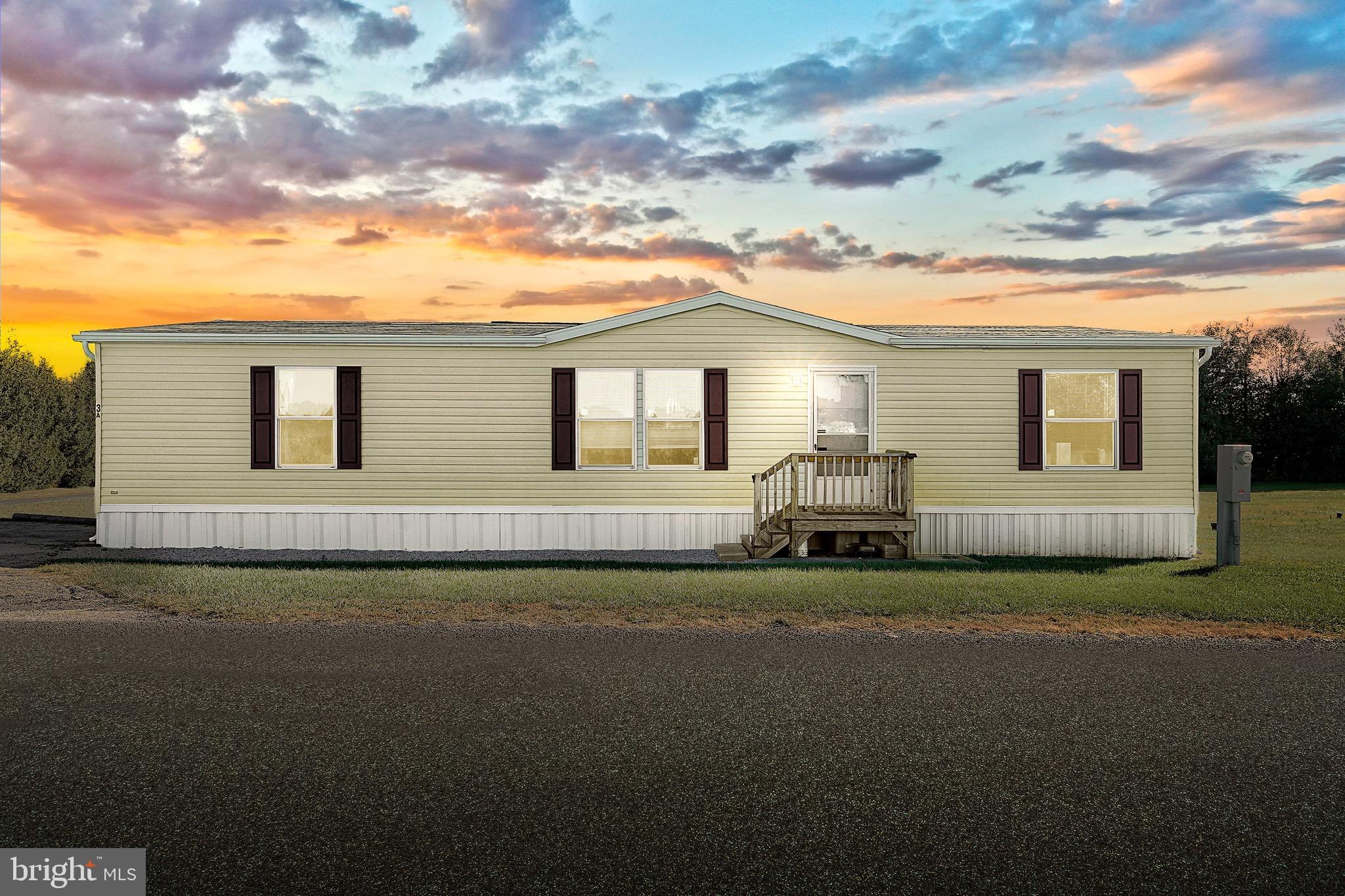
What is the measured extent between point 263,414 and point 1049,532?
39.5ft

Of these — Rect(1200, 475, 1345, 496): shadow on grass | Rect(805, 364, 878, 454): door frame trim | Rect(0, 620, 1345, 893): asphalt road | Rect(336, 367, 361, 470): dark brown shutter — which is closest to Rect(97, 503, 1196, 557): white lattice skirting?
Rect(336, 367, 361, 470): dark brown shutter

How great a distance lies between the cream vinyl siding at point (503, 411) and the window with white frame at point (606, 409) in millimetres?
250

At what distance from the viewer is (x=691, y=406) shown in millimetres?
14086

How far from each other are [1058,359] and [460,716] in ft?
38.5

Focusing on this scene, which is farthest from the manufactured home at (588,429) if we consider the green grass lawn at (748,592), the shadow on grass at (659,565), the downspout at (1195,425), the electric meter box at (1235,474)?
the electric meter box at (1235,474)

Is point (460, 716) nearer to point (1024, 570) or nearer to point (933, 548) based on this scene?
point (1024, 570)

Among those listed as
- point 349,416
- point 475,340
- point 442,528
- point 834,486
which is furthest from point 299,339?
point 834,486

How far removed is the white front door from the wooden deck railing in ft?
0.96

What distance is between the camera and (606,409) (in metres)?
14.1

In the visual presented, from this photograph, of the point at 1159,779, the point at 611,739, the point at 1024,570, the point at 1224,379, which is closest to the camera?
the point at 1159,779

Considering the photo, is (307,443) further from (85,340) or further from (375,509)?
(85,340)

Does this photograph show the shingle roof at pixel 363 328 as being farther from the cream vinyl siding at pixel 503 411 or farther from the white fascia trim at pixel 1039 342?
the white fascia trim at pixel 1039 342

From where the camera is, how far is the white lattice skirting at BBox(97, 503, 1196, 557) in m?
14.1

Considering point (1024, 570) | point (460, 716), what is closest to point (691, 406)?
point (1024, 570)
